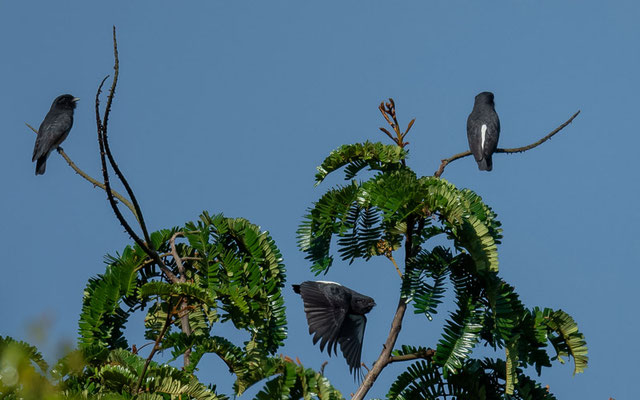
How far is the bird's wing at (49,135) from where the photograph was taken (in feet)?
38.1

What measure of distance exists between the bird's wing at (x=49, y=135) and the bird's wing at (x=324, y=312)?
6.33m

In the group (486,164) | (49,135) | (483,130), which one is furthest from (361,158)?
(49,135)

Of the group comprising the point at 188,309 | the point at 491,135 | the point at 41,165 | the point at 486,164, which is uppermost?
the point at 491,135

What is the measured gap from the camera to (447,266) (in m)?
5.36

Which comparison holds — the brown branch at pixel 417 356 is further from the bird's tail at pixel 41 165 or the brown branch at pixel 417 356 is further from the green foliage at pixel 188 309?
the bird's tail at pixel 41 165

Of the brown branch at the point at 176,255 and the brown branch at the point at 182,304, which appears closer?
the brown branch at the point at 182,304

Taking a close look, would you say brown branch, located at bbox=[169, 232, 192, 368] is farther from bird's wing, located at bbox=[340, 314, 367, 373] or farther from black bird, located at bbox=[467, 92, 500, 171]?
black bird, located at bbox=[467, 92, 500, 171]

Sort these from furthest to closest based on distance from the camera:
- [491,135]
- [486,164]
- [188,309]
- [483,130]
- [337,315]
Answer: [483,130]
[491,135]
[486,164]
[337,315]
[188,309]

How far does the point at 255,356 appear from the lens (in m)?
5.40

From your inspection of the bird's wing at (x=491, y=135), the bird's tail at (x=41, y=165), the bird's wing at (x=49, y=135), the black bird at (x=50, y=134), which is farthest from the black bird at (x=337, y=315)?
the bird's tail at (x=41, y=165)

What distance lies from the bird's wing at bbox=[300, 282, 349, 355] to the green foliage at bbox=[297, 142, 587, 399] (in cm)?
44

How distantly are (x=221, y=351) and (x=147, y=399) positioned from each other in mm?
1023

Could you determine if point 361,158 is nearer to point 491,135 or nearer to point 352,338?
point 352,338

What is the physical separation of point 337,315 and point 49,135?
22.0 ft
